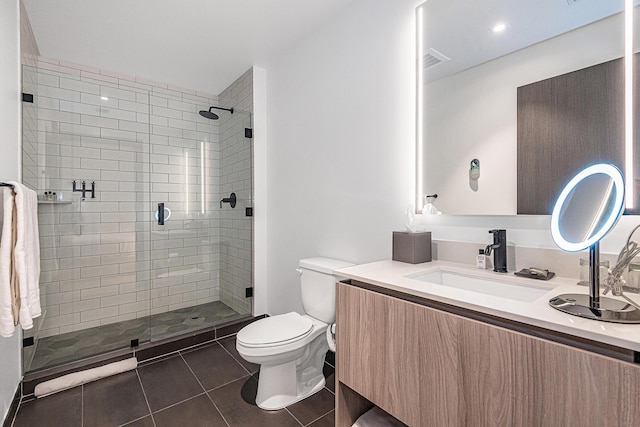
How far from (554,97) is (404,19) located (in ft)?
3.09

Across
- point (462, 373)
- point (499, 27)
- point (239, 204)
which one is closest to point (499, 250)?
point (462, 373)

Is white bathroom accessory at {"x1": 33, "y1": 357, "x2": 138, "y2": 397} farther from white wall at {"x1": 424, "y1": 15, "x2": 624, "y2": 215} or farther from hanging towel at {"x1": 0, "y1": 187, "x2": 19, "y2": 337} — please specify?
white wall at {"x1": 424, "y1": 15, "x2": 624, "y2": 215}

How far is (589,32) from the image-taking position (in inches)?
44.8

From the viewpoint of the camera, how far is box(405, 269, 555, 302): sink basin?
111 centimetres

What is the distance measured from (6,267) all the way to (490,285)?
198 cm

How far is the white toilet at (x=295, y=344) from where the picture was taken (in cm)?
165

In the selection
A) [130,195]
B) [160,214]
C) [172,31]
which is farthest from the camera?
[130,195]

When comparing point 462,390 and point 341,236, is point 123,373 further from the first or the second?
point 462,390

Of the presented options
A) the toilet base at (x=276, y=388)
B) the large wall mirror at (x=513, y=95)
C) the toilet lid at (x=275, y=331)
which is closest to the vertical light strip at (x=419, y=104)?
the large wall mirror at (x=513, y=95)

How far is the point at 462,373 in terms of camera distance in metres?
0.90

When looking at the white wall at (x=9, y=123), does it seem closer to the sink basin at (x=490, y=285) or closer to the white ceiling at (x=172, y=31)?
the white ceiling at (x=172, y=31)

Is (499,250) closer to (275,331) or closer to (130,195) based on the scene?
(275,331)

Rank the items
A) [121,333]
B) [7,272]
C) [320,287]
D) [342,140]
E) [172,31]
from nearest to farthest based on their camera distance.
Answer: [7,272], [320,287], [342,140], [172,31], [121,333]

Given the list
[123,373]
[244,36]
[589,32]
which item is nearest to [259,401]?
[123,373]
